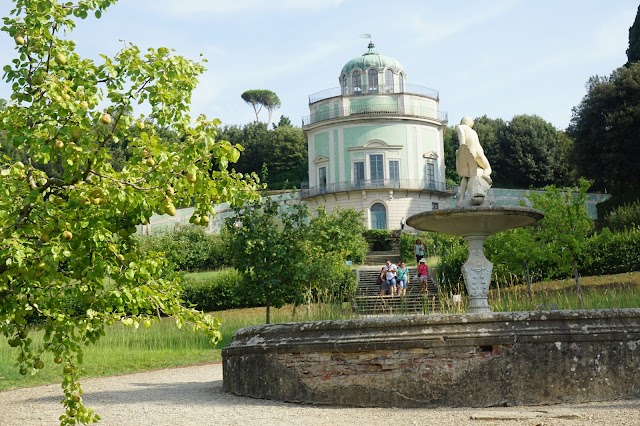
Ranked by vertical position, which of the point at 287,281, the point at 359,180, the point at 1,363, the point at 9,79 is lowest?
the point at 1,363

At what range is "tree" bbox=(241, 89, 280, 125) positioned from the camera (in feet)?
351

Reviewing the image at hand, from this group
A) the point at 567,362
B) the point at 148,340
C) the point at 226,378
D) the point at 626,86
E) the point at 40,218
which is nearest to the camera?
Result: the point at 40,218

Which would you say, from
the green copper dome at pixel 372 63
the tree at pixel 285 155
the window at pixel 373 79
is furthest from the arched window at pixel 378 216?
the tree at pixel 285 155

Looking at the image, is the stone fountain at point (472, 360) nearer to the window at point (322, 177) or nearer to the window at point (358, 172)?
the window at point (358, 172)

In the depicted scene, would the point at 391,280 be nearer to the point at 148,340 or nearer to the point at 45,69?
the point at 148,340

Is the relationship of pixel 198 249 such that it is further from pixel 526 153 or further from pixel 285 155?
pixel 526 153

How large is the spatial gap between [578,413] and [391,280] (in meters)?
17.9

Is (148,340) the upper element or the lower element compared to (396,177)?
lower

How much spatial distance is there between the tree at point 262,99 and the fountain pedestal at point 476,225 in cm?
9669

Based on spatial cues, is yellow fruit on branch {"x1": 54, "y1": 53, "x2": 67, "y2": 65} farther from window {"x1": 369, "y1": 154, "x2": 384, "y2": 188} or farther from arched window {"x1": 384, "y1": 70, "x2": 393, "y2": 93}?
arched window {"x1": 384, "y1": 70, "x2": 393, "y2": 93}

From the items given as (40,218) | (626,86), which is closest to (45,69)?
(40,218)

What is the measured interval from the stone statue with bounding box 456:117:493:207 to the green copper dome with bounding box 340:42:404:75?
4533cm

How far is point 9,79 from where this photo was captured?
5.90 m

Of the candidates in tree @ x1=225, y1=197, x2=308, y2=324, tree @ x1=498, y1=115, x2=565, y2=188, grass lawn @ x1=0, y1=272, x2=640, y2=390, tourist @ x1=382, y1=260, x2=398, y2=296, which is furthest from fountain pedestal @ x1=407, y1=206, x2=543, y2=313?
tree @ x1=498, y1=115, x2=565, y2=188
